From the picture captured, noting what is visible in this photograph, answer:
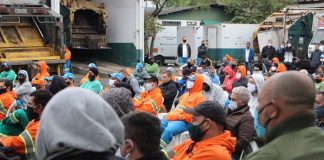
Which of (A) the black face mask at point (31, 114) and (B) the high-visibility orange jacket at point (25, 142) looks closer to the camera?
(B) the high-visibility orange jacket at point (25, 142)

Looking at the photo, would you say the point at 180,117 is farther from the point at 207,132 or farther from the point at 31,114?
the point at 207,132

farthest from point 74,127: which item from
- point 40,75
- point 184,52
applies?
point 184,52

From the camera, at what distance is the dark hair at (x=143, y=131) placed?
3.13 m

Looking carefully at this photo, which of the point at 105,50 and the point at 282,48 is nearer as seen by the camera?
the point at 282,48

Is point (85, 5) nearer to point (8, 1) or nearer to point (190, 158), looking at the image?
point (8, 1)

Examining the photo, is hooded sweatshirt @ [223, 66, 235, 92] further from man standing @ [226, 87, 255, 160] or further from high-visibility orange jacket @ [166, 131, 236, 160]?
high-visibility orange jacket @ [166, 131, 236, 160]

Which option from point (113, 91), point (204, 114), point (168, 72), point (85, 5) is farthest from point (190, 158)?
point (85, 5)

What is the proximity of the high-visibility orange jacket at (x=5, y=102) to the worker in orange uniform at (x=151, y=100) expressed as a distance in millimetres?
1735

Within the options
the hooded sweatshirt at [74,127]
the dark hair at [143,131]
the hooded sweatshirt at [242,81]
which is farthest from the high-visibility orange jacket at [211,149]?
the hooded sweatshirt at [242,81]

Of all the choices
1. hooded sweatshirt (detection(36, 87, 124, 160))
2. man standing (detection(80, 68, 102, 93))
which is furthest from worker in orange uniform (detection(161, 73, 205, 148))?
hooded sweatshirt (detection(36, 87, 124, 160))

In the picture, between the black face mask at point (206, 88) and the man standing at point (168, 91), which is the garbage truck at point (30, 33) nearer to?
the man standing at point (168, 91)

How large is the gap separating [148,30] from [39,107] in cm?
2146

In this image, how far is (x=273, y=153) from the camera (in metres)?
2.28

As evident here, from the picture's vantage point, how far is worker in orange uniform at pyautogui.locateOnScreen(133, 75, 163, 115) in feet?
27.0
